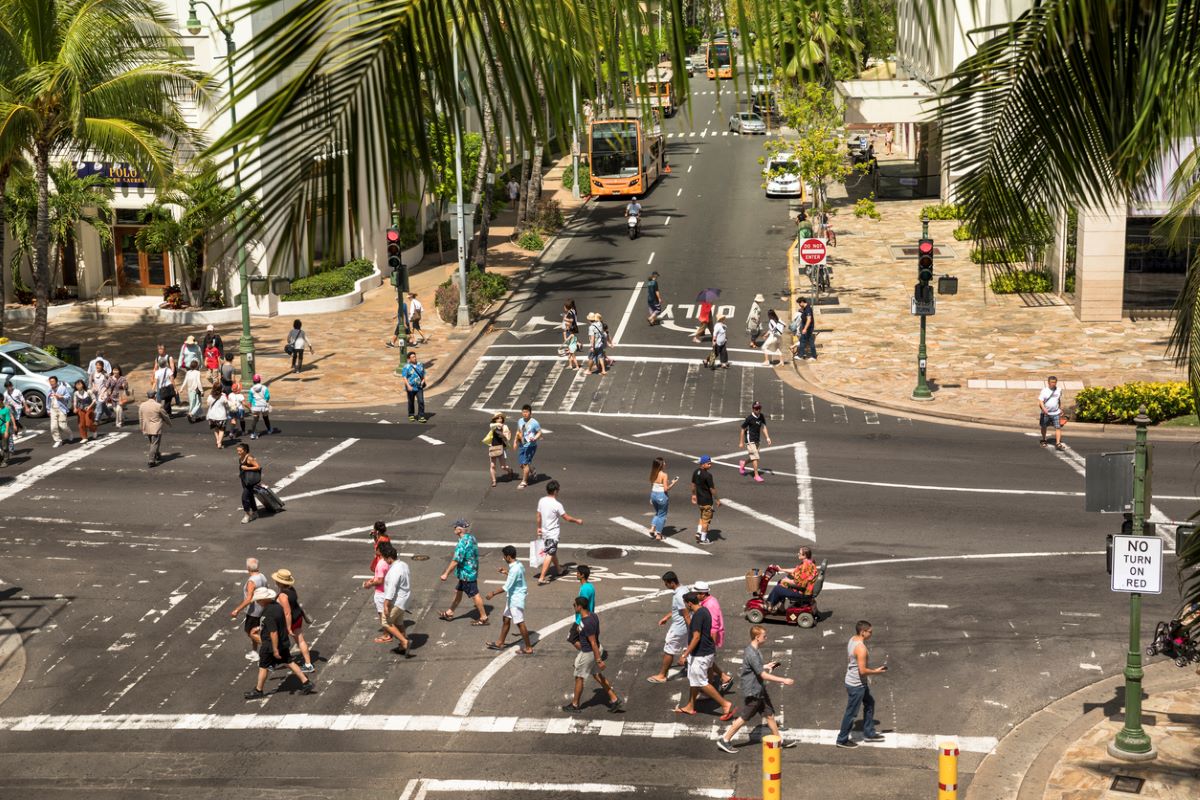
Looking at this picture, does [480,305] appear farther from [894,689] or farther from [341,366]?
[894,689]

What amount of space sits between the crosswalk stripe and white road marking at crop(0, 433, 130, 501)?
7887 mm

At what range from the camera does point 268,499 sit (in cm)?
2819

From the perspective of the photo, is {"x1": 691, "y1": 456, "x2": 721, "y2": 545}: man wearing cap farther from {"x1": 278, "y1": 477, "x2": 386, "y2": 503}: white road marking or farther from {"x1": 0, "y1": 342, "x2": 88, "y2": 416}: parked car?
{"x1": 0, "y1": 342, "x2": 88, "y2": 416}: parked car

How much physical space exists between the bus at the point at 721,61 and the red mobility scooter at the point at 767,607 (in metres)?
19.6

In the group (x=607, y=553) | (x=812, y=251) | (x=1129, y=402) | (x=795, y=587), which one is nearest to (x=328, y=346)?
(x=812, y=251)

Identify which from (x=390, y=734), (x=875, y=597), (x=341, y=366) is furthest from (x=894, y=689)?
(x=341, y=366)

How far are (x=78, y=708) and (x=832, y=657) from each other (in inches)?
392

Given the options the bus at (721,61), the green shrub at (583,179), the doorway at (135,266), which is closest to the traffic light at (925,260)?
the doorway at (135,266)

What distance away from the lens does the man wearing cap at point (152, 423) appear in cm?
3131

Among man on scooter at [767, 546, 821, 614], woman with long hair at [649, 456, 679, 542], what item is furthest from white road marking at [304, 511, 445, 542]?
man on scooter at [767, 546, 821, 614]

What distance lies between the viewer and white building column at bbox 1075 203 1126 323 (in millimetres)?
45375

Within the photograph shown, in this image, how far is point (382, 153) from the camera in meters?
2.80

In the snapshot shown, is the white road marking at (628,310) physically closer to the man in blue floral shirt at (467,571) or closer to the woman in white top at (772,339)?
the woman in white top at (772,339)


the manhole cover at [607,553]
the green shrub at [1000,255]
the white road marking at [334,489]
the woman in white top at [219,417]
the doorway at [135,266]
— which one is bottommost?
the manhole cover at [607,553]
